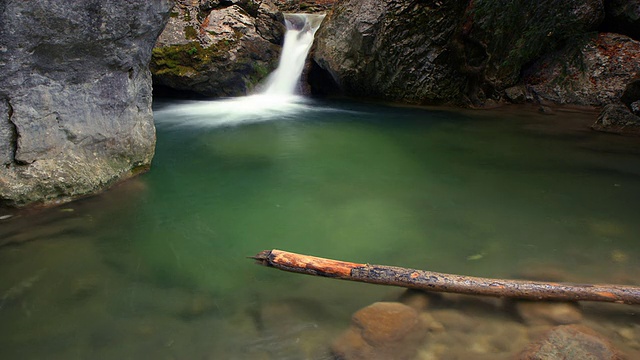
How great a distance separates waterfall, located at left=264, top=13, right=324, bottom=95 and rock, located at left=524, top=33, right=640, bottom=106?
6.97m

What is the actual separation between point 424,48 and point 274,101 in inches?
175

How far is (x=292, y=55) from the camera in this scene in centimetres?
1286

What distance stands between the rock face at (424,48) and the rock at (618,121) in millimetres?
2665

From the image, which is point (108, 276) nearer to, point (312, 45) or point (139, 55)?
point (139, 55)

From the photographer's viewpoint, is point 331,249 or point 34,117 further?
point 34,117

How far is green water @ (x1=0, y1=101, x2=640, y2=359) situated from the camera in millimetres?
2742

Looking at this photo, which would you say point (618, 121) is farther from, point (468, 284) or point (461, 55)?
point (468, 284)

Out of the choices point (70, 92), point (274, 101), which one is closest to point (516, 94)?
point (274, 101)

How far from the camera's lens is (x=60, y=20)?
394cm

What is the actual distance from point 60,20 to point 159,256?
2.57 m

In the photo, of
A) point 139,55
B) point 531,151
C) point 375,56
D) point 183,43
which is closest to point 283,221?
point 139,55

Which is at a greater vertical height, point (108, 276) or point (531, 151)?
point (531, 151)

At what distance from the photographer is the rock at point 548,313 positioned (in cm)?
269

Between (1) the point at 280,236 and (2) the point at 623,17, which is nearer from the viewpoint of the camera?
(1) the point at 280,236
